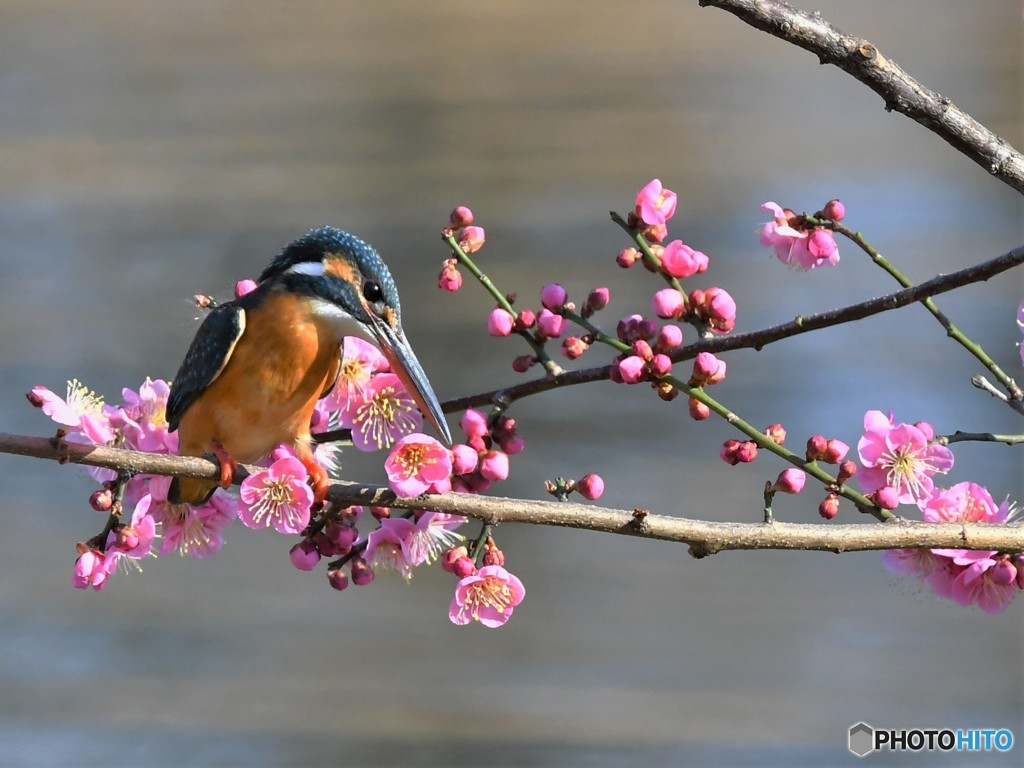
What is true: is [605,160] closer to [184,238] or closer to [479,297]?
[479,297]

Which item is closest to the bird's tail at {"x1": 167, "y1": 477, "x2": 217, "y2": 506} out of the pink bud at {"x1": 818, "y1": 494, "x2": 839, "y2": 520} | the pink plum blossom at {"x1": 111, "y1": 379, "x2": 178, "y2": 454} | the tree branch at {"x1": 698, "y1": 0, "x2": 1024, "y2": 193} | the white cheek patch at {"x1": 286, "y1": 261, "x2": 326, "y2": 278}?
the pink plum blossom at {"x1": 111, "y1": 379, "x2": 178, "y2": 454}

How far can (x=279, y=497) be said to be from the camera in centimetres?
100

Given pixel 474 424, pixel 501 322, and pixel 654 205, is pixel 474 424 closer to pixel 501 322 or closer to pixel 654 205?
pixel 501 322

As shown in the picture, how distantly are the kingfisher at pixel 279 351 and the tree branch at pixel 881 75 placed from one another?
1.79 feet

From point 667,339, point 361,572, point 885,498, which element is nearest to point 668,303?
point 667,339

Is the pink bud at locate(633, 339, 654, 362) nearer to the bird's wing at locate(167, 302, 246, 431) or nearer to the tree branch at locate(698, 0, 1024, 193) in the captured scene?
the tree branch at locate(698, 0, 1024, 193)

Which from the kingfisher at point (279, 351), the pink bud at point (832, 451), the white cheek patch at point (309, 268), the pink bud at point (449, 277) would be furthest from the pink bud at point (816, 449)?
the white cheek patch at point (309, 268)

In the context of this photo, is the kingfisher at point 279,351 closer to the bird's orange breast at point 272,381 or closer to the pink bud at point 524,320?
the bird's orange breast at point 272,381

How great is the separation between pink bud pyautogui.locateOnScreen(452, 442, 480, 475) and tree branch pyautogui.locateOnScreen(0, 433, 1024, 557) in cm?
4

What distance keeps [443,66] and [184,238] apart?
1.03m

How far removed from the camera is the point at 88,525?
137 inches

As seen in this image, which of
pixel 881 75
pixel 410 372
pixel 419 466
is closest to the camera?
pixel 881 75

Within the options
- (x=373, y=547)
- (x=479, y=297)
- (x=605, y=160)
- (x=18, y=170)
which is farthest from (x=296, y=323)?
(x=18, y=170)

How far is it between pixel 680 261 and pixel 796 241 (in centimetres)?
15
